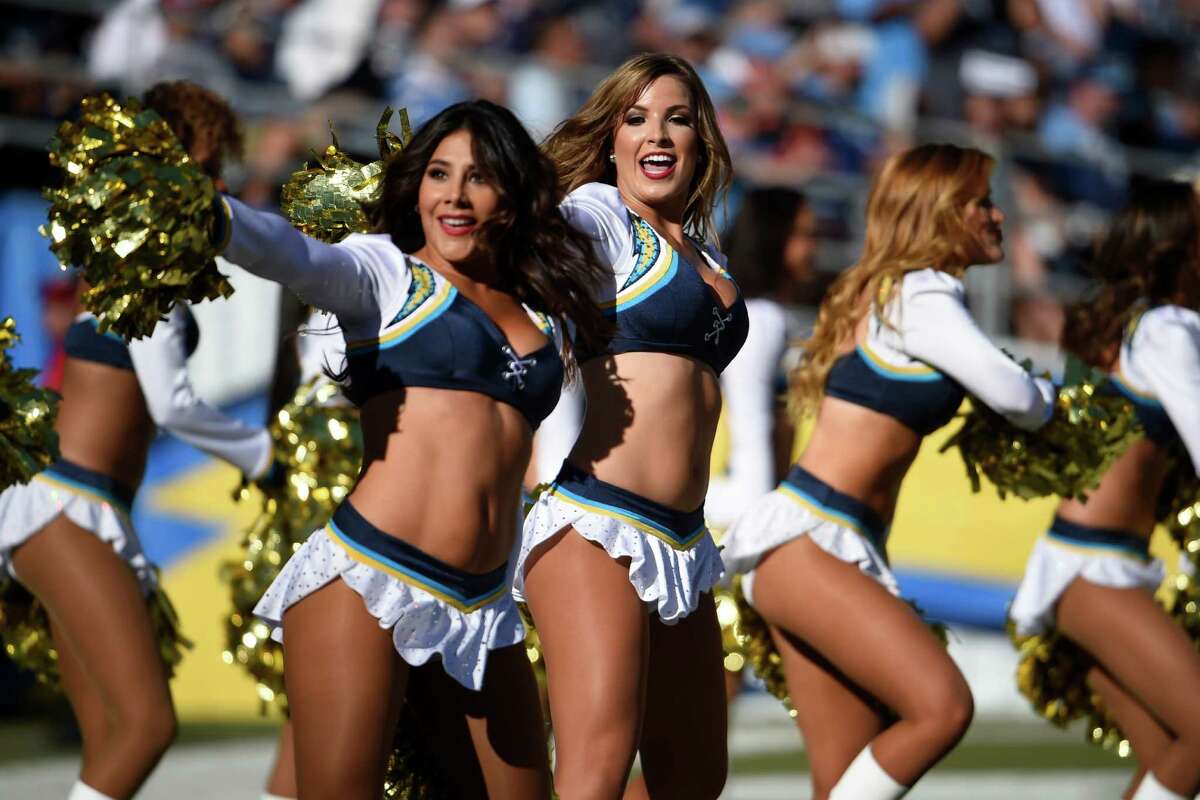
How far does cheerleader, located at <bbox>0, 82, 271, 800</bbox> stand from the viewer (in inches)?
177

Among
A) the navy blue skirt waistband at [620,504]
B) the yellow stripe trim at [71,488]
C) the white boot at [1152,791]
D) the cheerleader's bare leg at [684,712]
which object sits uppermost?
the navy blue skirt waistband at [620,504]

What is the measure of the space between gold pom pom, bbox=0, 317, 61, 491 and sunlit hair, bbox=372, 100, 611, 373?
2.94ft

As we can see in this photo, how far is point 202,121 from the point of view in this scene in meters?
4.82

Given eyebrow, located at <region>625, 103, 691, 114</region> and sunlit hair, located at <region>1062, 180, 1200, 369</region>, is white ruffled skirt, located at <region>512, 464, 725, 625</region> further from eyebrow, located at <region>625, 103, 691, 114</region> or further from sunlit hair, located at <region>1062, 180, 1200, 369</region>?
sunlit hair, located at <region>1062, 180, 1200, 369</region>

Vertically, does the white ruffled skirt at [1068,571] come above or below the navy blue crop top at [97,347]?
below

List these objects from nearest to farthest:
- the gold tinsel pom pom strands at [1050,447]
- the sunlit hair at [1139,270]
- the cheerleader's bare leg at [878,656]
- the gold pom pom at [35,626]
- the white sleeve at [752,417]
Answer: the cheerleader's bare leg at [878,656], the gold tinsel pom pom strands at [1050,447], the gold pom pom at [35,626], the sunlit hair at [1139,270], the white sleeve at [752,417]

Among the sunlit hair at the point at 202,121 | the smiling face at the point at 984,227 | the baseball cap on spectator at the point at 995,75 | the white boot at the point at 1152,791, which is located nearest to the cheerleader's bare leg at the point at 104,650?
the sunlit hair at the point at 202,121

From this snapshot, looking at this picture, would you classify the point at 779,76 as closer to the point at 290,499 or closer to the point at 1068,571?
the point at 1068,571

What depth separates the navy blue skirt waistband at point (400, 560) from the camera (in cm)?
310

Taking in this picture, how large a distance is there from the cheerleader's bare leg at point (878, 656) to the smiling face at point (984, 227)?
2.83ft

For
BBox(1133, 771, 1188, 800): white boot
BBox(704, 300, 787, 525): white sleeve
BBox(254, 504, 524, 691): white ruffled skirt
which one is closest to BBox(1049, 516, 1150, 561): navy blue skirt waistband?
BBox(1133, 771, 1188, 800): white boot

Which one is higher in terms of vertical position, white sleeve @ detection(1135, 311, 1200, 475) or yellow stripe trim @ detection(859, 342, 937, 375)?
yellow stripe trim @ detection(859, 342, 937, 375)

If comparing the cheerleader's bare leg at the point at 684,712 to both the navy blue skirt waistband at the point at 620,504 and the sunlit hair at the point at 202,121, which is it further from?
the sunlit hair at the point at 202,121

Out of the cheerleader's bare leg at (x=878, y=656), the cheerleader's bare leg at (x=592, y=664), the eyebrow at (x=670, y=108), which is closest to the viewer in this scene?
the cheerleader's bare leg at (x=592, y=664)
